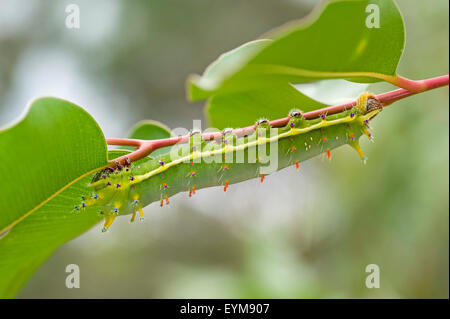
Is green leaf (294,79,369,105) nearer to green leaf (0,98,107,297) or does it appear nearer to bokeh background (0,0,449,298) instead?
green leaf (0,98,107,297)

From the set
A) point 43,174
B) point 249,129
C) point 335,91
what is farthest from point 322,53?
point 43,174

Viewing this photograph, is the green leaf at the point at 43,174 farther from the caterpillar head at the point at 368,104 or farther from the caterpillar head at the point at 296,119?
the caterpillar head at the point at 368,104

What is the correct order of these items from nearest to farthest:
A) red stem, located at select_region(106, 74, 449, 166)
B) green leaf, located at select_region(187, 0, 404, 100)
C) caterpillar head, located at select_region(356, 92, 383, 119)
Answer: green leaf, located at select_region(187, 0, 404, 100) < red stem, located at select_region(106, 74, 449, 166) < caterpillar head, located at select_region(356, 92, 383, 119)

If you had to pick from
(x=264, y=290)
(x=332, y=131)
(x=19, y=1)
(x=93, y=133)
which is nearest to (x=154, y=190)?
(x=93, y=133)

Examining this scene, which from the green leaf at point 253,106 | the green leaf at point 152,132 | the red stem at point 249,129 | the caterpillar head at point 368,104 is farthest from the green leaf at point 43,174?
the caterpillar head at point 368,104

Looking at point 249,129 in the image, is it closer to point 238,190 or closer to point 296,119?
point 296,119

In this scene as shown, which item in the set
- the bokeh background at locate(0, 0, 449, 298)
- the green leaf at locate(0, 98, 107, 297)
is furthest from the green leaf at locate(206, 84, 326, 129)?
the bokeh background at locate(0, 0, 449, 298)
